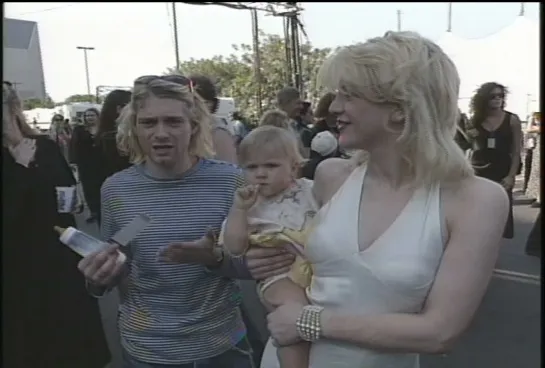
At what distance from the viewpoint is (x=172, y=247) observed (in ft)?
6.09

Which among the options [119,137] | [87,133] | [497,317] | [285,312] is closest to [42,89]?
[87,133]

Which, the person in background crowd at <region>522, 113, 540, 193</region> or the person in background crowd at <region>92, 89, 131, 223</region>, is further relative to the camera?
the person in background crowd at <region>522, 113, 540, 193</region>

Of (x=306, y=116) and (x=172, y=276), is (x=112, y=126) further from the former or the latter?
(x=172, y=276)

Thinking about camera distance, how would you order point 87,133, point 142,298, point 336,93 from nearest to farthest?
point 336,93, point 142,298, point 87,133

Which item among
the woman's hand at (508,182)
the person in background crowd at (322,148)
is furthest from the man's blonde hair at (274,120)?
the woman's hand at (508,182)

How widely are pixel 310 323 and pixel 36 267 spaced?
1.20 meters

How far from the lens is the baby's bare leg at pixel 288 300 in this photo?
1.46 meters

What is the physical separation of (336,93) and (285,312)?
473 mm

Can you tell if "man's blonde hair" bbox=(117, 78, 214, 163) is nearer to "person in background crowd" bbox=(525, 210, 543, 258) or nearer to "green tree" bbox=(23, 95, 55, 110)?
"green tree" bbox=(23, 95, 55, 110)

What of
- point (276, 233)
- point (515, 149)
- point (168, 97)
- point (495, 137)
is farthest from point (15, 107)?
point (515, 149)

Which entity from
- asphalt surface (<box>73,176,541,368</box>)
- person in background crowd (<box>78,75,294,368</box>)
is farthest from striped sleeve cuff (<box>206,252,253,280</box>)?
asphalt surface (<box>73,176,541,368</box>)

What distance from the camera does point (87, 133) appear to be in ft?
26.1

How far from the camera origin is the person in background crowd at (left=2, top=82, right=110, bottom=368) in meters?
2.18

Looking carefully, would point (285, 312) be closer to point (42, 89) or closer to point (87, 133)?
point (87, 133)
